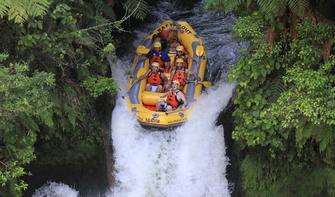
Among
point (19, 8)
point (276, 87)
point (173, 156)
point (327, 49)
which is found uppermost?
point (19, 8)

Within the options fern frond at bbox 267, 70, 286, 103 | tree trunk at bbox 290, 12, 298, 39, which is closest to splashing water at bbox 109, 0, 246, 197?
fern frond at bbox 267, 70, 286, 103

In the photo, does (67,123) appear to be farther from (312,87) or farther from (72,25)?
(312,87)

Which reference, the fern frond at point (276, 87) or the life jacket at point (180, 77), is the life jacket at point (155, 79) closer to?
the life jacket at point (180, 77)

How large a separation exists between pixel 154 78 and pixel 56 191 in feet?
10.2

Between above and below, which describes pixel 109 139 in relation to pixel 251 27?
below

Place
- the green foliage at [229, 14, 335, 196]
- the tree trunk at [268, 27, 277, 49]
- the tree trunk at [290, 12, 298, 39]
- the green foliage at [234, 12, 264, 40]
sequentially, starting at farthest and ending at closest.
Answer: the green foliage at [234, 12, 264, 40]
the tree trunk at [268, 27, 277, 49]
the tree trunk at [290, 12, 298, 39]
the green foliage at [229, 14, 335, 196]

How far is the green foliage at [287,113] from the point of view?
659cm

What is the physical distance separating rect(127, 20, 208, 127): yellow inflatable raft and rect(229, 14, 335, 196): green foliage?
1.69m

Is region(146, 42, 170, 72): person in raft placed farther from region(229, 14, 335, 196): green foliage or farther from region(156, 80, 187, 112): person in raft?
region(229, 14, 335, 196): green foliage

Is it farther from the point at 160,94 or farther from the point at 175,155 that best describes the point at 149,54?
the point at 175,155

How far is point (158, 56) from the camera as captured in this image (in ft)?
35.8

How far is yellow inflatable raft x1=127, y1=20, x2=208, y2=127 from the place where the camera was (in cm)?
930

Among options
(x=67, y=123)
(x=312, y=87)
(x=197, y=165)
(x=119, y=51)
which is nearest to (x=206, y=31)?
(x=119, y=51)

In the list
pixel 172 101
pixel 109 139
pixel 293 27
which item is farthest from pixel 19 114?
pixel 293 27
